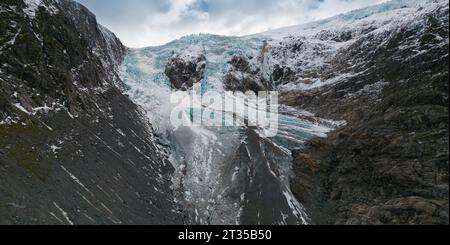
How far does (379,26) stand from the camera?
3270 inches

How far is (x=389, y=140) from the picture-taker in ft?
157

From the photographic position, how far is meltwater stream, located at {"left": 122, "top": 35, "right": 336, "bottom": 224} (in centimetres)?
4606

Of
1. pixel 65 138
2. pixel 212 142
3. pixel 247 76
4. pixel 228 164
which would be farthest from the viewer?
pixel 247 76

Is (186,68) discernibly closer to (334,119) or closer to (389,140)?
(334,119)

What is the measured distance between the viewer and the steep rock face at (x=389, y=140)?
40500 millimetres

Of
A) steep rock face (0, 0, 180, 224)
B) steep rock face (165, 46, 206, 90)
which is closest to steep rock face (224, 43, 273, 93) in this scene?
steep rock face (165, 46, 206, 90)

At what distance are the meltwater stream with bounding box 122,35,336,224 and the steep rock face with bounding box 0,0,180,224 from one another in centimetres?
245

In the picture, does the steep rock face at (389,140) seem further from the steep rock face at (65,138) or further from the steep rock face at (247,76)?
the steep rock face at (65,138)

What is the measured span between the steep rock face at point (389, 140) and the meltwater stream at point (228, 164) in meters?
2.70

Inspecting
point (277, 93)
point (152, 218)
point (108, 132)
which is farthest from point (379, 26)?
point (152, 218)


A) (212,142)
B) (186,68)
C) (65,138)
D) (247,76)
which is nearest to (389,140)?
(212,142)

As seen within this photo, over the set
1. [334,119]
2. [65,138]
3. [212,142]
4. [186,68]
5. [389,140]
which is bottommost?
[212,142]

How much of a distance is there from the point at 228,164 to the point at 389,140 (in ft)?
55.8
